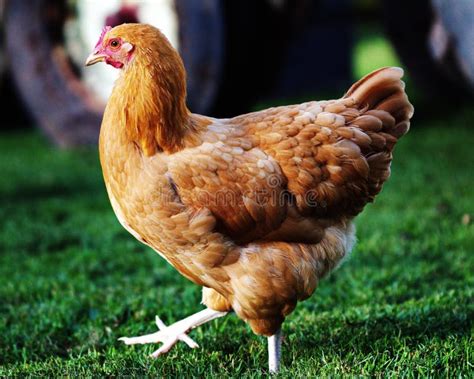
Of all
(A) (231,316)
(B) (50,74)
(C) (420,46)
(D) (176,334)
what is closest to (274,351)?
(D) (176,334)

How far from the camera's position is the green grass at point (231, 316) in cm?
345

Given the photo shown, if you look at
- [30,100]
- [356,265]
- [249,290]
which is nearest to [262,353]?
[249,290]

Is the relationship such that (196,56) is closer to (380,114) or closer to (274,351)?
(380,114)

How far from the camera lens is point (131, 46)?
10.5ft

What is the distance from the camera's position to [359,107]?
3504 millimetres

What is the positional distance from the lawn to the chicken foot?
51 mm

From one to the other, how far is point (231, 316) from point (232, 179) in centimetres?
122

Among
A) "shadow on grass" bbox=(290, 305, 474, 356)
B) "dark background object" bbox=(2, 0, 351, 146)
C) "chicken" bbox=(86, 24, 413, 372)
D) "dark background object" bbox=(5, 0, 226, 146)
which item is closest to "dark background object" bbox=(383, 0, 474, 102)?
"dark background object" bbox=(2, 0, 351, 146)

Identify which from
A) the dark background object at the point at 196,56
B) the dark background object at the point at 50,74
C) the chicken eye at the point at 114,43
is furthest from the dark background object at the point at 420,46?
the chicken eye at the point at 114,43

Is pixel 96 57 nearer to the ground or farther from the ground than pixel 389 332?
farther from the ground

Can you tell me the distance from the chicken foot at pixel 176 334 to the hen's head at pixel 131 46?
4.13 ft

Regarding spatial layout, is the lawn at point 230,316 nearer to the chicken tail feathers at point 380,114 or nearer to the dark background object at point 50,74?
the chicken tail feathers at point 380,114

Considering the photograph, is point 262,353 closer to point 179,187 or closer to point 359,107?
point 179,187

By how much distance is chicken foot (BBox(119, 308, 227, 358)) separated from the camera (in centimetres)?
363
